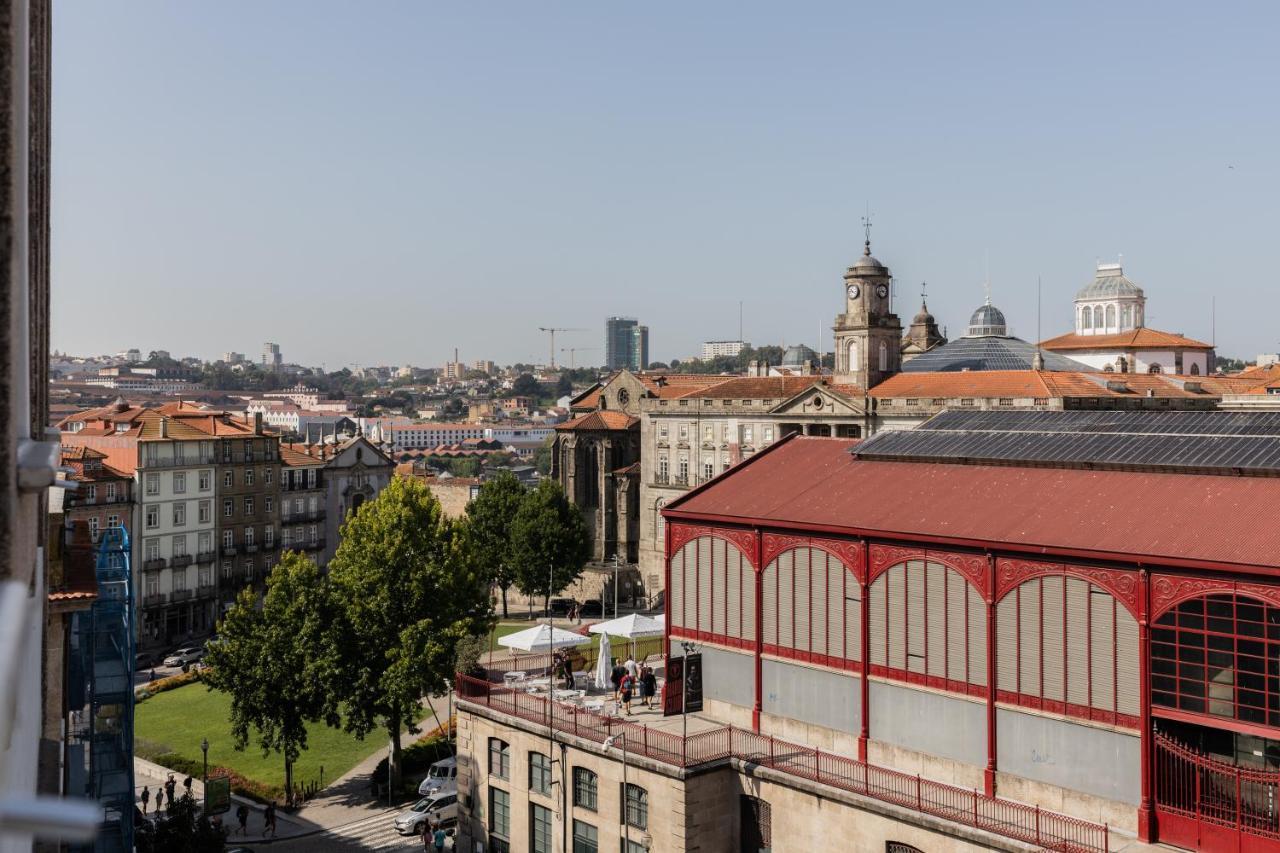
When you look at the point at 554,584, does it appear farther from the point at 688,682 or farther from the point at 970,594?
the point at 970,594

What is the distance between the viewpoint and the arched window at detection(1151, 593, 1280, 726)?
22672 millimetres

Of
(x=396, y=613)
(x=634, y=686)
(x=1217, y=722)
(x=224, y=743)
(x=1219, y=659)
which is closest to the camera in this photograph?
(x=1217, y=722)

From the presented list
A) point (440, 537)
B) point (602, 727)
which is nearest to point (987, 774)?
point (602, 727)

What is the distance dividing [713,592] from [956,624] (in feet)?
27.6

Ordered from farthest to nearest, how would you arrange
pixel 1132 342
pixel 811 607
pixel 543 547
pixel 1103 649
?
1. pixel 1132 342
2. pixel 543 547
3. pixel 811 607
4. pixel 1103 649

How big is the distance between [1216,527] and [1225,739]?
14.8 feet

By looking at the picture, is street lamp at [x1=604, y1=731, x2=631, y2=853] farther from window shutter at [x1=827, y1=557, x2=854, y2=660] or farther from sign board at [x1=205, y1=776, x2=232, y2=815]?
sign board at [x1=205, y1=776, x2=232, y2=815]

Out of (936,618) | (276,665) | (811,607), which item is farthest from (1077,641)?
(276,665)

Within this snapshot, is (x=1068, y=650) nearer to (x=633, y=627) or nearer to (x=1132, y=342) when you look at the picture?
(x=633, y=627)

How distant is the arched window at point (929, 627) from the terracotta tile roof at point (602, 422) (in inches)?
2513

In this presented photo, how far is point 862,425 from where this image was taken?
71.9 meters

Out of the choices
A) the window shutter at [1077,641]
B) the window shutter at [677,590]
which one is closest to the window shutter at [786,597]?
the window shutter at [677,590]

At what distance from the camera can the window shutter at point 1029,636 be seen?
26.1 m

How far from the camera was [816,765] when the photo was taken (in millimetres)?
28547
